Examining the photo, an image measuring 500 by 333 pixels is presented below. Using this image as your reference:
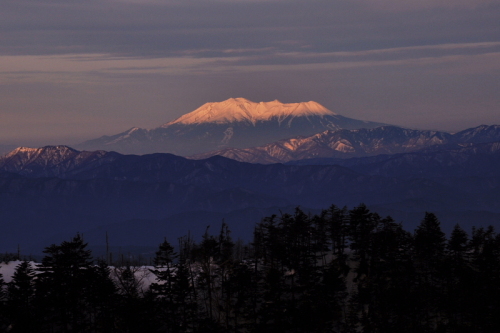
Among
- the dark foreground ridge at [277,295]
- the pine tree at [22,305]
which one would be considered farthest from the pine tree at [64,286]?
the pine tree at [22,305]

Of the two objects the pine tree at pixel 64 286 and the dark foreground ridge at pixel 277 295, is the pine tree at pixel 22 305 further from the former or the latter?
the pine tree at pixel 64 286

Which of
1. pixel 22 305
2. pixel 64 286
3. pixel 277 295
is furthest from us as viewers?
pixel 22 305

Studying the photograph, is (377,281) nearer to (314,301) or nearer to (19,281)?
(314,301)

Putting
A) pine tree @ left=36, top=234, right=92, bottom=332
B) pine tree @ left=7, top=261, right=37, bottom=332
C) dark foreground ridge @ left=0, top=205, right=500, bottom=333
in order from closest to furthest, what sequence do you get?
pine tree @ left=7, top=261, right=37, bottom=332 → dark foreground ridge @ left=0, top=205, right=500, bottom=333 → pine tree @ left=36, top=234, right=92, bottom=332

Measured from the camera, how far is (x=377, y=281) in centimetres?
10019

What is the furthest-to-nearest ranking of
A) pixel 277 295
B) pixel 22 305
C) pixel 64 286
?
pixel 22 305
pixel 64 286
pixel 277 295

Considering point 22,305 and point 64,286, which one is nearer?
point 64,286

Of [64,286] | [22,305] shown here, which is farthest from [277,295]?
[22,305]

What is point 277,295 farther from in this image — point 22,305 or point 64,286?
point 22,305

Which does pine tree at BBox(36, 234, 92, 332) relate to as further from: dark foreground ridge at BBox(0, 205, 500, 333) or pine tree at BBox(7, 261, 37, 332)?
pine tree at BBox(7, 261, 37, 332)

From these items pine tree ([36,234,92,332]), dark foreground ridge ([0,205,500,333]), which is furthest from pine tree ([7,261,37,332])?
pine tree ([36,234,92,332])

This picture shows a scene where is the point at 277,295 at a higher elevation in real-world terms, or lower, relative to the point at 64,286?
lower

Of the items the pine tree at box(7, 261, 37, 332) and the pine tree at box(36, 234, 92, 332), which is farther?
the pine tree at box(36, 234, 92, 332)

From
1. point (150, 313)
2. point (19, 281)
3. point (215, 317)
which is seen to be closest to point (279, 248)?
point (215, 317)
